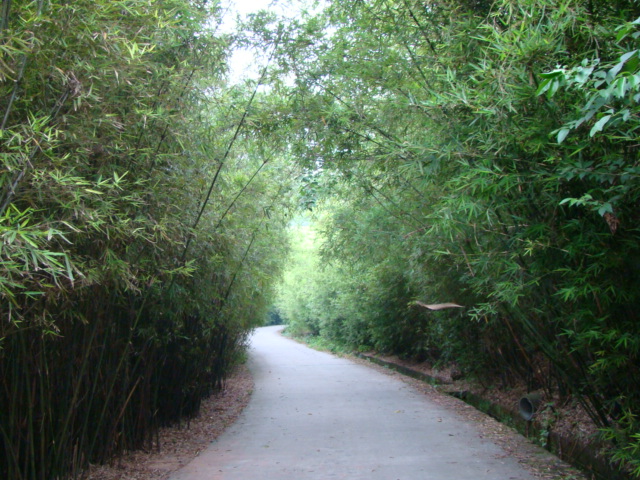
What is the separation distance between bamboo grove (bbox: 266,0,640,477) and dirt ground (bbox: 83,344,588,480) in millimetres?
638

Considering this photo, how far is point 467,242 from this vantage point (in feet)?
16.2

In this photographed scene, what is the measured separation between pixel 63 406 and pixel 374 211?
5071mm

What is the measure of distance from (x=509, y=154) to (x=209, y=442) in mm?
4571

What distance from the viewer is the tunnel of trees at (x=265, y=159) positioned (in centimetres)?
281

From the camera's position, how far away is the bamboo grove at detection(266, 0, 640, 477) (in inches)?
120

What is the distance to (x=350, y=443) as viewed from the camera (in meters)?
5.90

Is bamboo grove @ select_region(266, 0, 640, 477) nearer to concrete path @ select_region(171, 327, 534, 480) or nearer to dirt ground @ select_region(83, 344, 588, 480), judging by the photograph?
dirt ground @ select_region(83, 344, 588, 480)

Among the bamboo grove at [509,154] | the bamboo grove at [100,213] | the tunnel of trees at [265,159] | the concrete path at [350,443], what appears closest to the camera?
the bamboo grove at [100,213]

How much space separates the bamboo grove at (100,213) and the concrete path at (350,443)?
104 cm

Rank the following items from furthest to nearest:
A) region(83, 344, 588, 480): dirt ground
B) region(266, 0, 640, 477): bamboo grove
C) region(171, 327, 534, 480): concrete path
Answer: region(171, 327, 534, 480): concrete path, region(83, 344, 588, 480): dirt ground, region(266, 0, 640, 477): bamboo grove

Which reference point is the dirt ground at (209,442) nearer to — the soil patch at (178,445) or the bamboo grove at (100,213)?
the soil patch at (178,445)

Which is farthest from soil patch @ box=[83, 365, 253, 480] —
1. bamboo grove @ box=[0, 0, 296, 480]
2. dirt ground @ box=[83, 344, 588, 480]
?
bamboo grove @ box=[0, 0, 296, 480]

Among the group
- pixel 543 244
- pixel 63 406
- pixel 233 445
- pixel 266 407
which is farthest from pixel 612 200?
pixel 266 407

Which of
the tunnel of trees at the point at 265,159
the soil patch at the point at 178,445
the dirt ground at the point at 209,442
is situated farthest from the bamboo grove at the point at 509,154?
the soil patch at the point at 178,445
